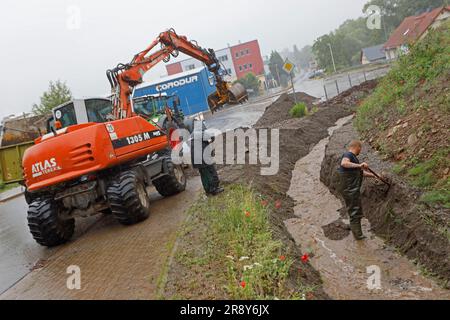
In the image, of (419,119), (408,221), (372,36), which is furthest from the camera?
(372,36)

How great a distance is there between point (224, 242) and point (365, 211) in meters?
3.61

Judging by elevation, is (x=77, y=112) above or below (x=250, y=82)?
below

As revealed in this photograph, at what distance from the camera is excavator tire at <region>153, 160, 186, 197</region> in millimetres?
11219

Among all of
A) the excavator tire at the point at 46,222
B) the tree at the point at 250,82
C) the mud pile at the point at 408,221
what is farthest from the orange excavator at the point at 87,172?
the tree at the point at 250,82

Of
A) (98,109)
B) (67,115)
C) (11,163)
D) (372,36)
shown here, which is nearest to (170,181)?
(98,109)

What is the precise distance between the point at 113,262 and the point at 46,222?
98.7 inches

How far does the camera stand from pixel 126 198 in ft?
29.5

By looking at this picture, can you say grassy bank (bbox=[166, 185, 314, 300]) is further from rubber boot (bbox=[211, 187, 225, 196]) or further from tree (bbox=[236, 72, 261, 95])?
tree (bbox=[236, 72, 261, 95])

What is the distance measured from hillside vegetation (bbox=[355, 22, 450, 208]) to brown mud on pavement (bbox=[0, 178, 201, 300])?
4.42 meters

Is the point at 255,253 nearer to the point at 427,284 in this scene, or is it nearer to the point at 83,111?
the point at 427,284

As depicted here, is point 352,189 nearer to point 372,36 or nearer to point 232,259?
point 232,259

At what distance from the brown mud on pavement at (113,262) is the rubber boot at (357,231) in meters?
3.19

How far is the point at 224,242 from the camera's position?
6887mm
